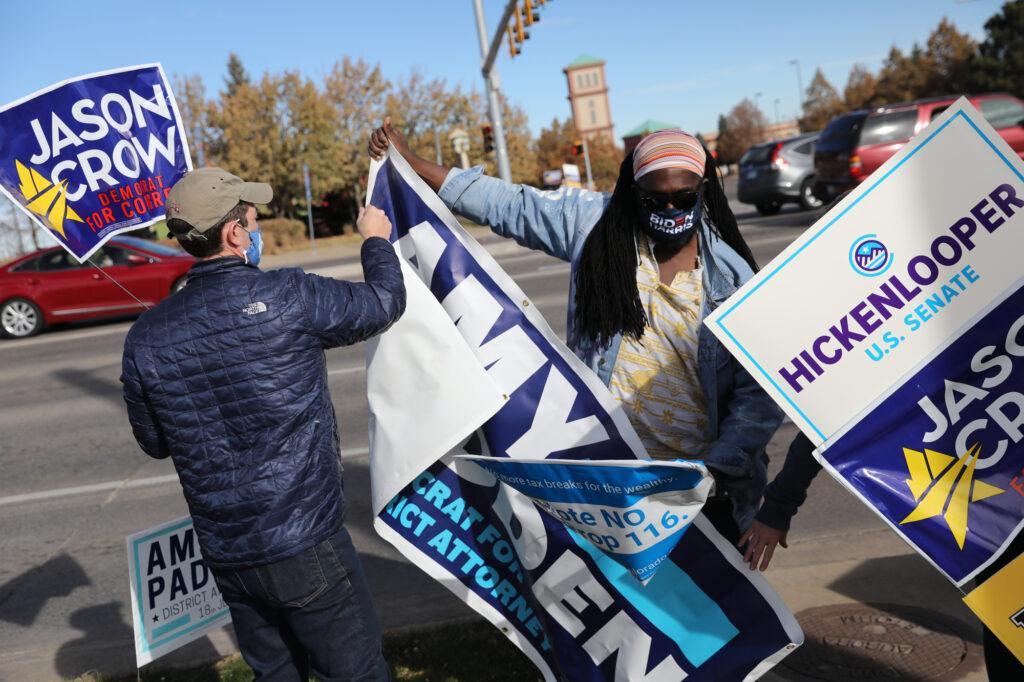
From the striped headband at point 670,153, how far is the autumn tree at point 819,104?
70.1 m

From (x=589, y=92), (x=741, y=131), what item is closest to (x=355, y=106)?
(x=741, y=131)

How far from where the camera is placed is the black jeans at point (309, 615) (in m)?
2.42

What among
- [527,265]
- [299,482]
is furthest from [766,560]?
[527,265]

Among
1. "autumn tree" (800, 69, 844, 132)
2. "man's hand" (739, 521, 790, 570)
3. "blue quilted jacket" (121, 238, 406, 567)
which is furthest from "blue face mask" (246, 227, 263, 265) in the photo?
"autumn tree" (800, 69, 844, 132)

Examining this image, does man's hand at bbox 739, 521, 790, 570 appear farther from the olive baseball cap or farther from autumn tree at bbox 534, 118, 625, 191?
autumn tree at bbox 534, 118, 625, 191

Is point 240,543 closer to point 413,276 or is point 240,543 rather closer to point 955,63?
point 413,276

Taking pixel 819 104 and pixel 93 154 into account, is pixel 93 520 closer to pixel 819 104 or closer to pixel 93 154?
pixel 93 154

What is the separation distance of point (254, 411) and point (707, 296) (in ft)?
4.13

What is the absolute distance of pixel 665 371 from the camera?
2562mm

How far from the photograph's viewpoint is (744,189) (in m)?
20.6

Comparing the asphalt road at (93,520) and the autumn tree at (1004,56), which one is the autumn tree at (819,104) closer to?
the autumn tree at (1004,56)

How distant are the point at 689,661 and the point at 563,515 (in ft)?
1.97

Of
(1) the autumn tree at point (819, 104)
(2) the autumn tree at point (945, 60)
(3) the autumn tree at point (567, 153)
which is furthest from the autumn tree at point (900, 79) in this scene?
(3) the autumn tree at point (567, 153)

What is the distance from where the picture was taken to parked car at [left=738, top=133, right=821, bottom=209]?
1991cm
